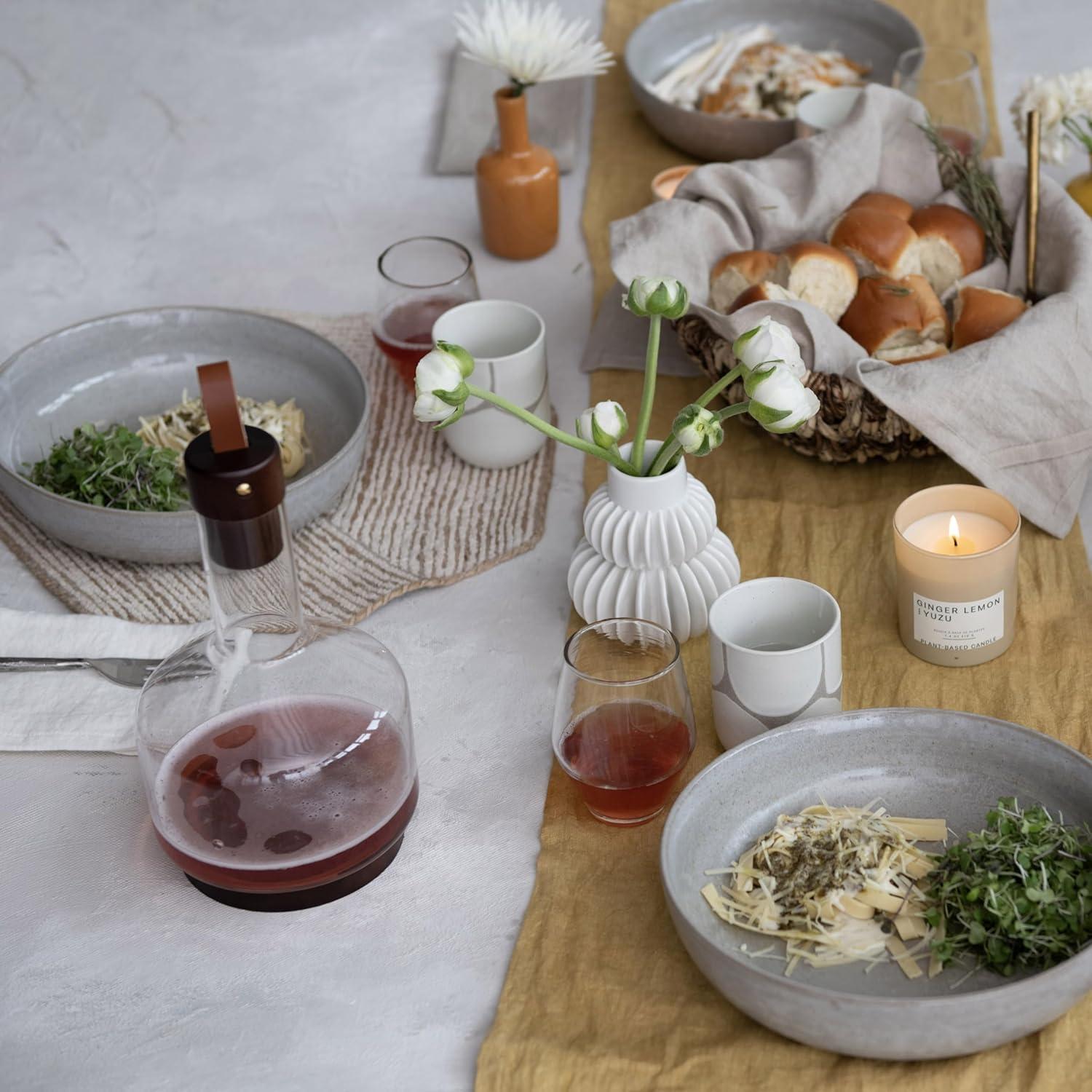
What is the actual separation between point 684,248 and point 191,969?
2.66 ft

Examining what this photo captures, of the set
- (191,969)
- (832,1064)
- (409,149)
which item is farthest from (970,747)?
(409,149)

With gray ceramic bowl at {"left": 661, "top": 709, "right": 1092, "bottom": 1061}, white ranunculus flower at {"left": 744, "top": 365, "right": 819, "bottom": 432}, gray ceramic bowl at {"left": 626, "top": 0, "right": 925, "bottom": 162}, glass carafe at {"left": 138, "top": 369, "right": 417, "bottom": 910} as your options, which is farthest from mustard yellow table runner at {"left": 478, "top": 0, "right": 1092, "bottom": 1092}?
gray ceramic bowl at {"left": 626, "top": 0, "right": 925, "bottom": 162}

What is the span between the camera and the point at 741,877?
88cm

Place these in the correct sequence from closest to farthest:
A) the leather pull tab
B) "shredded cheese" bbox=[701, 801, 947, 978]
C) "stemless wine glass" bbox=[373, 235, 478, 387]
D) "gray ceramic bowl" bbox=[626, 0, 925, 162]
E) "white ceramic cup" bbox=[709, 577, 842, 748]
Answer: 1. the leather pull tab
2. "shredded cheese" bbox=[701, 801, 947, 978]
3. "white ceramic cup" bbox=[709, 577, 842, 748]
4. "stemless wine glass" bbox=[373, 235, 478, 387]
5. "gray ceramic bowl" bbox=[626, 0, 925, 162]

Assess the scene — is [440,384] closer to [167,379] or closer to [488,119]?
[167,379]

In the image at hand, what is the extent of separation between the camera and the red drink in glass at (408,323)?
55.8 inches

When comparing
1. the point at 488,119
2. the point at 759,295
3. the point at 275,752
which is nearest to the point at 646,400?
the point at 759,295

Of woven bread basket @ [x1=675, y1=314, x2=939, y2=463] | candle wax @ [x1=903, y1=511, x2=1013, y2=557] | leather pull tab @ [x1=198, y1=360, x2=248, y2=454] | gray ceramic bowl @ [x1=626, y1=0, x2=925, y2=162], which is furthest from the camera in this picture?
gray ceramic bowl @ [x1=626, y1=0, x2=925, y2=162]

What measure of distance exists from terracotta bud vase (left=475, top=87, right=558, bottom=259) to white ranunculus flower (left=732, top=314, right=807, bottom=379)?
2.27 ft

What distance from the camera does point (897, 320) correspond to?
128cm

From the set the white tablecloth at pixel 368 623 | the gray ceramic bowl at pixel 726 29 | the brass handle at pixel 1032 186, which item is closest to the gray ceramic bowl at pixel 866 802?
the white tablecloth at pixel 368 623

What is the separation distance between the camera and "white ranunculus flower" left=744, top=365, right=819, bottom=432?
0.97 m

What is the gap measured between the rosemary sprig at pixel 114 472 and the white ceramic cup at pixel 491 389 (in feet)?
0.91

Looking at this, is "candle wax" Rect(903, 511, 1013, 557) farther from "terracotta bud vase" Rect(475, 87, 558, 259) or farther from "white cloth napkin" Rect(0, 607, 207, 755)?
"terracotta bud vase" Rect(475, 87, 558, 259)
